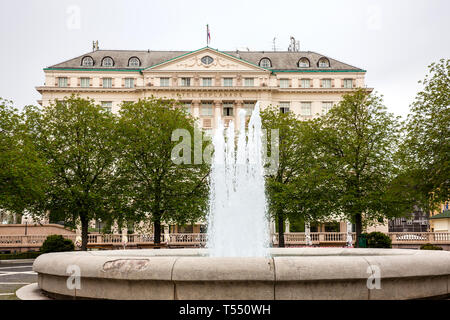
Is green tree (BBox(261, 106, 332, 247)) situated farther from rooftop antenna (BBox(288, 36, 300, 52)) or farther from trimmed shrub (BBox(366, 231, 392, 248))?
rooftop antenna (BBox(288, 36, 300, 52))

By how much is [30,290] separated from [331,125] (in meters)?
29.5

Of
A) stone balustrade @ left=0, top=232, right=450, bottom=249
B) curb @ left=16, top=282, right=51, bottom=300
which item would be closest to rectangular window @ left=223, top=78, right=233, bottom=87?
stone balustrade @ left=0, top=232, right=450, bottom=249

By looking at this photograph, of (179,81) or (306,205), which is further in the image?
(179,81)

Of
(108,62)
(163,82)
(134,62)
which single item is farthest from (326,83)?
(108,62)

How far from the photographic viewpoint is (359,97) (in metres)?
34.7

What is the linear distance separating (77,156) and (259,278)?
2790cm

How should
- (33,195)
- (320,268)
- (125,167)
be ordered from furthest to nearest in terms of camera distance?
1. (125,167)
2. (33,195)
3. (320,268)

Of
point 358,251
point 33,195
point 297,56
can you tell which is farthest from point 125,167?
point 297,56

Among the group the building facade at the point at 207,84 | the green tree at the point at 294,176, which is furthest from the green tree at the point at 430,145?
the building facade at the point at 207,84

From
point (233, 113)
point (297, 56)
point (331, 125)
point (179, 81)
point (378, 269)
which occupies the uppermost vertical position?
point (297, 56)

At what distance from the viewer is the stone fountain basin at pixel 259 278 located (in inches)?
307

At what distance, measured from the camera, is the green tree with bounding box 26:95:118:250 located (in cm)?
3247

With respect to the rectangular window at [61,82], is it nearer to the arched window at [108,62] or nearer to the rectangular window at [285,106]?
the arched window at [108,62]
